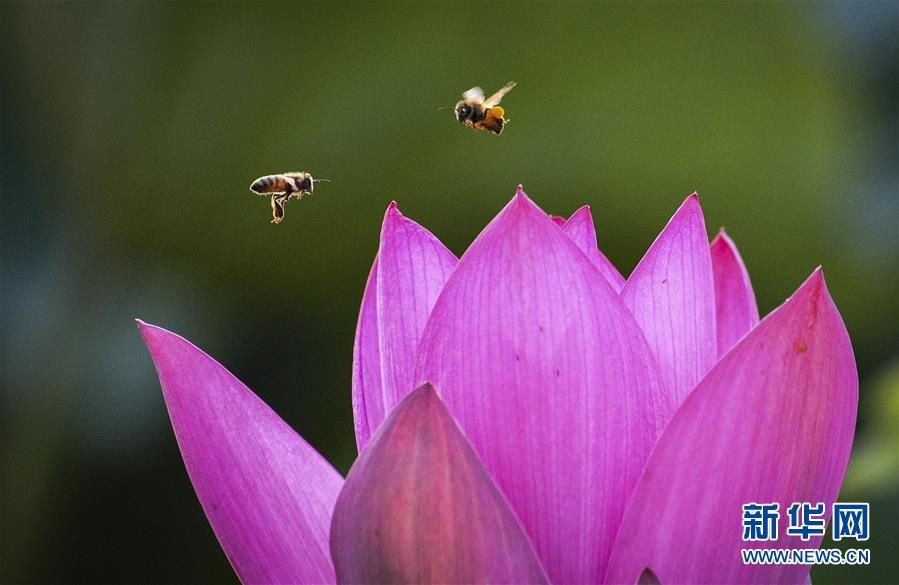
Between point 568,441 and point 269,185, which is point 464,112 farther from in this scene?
point 568,441

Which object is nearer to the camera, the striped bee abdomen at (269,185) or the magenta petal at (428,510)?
the magenta petal at (428,510)

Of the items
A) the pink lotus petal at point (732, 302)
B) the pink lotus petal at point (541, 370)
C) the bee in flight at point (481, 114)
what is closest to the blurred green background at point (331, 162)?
the bee in flight at point (481, 114)

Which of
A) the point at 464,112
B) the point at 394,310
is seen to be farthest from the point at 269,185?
the point at 394,310

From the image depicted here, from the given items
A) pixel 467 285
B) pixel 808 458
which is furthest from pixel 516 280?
pixel 808 458

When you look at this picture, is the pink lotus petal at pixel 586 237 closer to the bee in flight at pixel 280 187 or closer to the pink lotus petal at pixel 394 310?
the pink lotus petal at pixel 394 310

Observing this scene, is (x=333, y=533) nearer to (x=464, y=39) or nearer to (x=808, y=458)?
(x=808, y=458)

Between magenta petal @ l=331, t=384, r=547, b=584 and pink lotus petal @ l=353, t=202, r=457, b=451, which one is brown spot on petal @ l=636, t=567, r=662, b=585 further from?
pink lotus petal @ l=353, t=202, r=457, b=451
